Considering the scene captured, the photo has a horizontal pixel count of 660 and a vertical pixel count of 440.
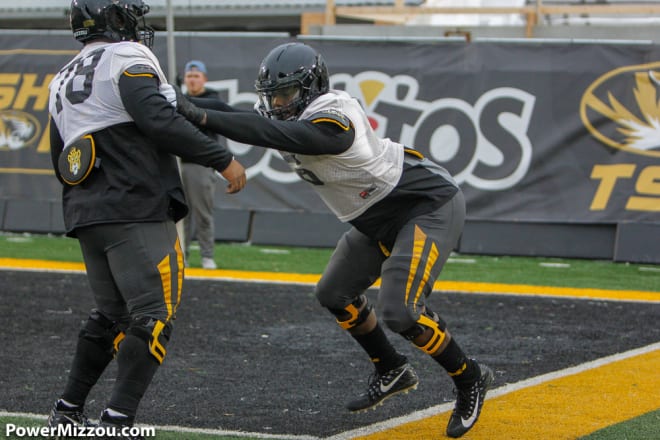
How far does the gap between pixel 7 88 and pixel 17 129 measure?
53cm

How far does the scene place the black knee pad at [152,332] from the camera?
4238 mm

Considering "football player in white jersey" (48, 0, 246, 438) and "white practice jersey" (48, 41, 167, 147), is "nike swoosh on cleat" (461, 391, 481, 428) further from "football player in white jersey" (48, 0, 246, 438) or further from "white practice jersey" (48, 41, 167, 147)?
"white practice jersey" (48, 41, 167, 147)

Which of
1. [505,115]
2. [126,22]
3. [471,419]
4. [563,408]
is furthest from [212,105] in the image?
[505,115]

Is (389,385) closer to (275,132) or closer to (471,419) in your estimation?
(471,419)

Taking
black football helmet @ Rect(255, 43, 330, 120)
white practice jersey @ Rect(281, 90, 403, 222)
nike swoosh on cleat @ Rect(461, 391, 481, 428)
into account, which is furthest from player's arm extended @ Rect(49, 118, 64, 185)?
nike swoosh on cleat @ Rect(461, 391, 481, 428)

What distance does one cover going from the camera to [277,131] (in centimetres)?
434

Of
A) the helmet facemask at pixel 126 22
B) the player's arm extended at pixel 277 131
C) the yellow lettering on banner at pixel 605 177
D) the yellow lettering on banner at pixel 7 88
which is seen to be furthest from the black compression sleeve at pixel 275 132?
the yellow lettering on banner at pixel 7 88

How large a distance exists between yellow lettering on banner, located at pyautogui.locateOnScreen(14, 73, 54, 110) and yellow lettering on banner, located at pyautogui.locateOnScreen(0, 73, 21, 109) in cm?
8

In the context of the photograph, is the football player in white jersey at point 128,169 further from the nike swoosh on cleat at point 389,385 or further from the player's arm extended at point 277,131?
the nike swoosh on cleat at point 389,385

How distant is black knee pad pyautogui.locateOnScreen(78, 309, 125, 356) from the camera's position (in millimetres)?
4613

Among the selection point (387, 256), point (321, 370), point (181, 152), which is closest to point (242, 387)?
point (321, 370)

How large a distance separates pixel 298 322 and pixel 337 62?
205 inches

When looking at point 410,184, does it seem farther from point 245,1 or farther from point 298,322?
point 245,1

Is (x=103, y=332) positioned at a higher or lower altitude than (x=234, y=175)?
lower
